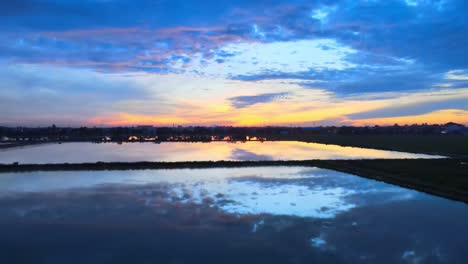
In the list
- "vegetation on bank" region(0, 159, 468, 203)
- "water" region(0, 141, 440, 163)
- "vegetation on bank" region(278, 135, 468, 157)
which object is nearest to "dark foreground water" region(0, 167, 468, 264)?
"vegetation on bank" region(0, 159, 468, 203)

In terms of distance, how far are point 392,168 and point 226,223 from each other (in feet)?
51.3

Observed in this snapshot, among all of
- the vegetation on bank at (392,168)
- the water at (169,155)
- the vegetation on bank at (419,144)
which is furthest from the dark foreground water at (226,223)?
the vegetation on bank at (419,144)

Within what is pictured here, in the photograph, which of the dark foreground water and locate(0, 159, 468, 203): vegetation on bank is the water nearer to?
locate(0, 159, 468, 203): vegetation on bank

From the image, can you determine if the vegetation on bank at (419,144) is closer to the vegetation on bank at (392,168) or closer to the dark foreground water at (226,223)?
Answer: the vegetation on bank at (392,168)

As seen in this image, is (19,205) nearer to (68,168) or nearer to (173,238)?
(173,238)

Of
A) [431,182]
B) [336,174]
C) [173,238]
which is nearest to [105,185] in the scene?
[173,238]

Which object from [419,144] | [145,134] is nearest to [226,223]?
[419,144]

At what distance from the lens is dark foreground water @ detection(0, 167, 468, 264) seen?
28.5 ft

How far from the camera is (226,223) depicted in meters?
11.2

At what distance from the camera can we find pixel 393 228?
1087 centimetres

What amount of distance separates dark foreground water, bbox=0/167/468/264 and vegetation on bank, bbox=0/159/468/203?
139 cm

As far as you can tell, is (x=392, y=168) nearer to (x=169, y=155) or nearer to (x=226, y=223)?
(x=226, y=223)

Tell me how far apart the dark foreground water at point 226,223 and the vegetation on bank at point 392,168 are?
139 cm

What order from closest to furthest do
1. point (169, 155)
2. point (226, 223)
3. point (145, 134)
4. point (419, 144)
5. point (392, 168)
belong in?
point (226, 223) → point (392, 168) → point (169, 155) → point (419, 144) → point (145, 134)
